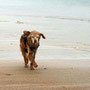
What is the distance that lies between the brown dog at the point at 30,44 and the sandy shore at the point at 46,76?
26 centimetres

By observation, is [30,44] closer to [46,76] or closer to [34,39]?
[34,39]

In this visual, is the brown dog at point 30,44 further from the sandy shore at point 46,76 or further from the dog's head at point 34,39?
the sandy shore at point 46,76

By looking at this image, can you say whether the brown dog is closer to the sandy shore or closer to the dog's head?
Answer: the dog's head

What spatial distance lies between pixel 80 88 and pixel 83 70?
1.40 m

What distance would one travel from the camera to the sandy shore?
A: 15.9 ft

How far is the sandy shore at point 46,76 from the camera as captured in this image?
4844mm

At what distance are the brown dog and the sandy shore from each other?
10.3 inches

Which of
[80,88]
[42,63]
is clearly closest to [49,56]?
[42,63]

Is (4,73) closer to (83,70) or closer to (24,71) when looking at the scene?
(24,71)

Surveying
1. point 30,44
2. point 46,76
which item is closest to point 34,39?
point 30,44

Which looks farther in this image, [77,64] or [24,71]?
[77,64]

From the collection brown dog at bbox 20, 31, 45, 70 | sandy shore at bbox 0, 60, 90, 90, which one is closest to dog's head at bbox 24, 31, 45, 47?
brown dog at bbox 20, 31, 45, 70

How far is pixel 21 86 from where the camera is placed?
476 centimetres

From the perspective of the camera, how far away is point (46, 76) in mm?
5539
